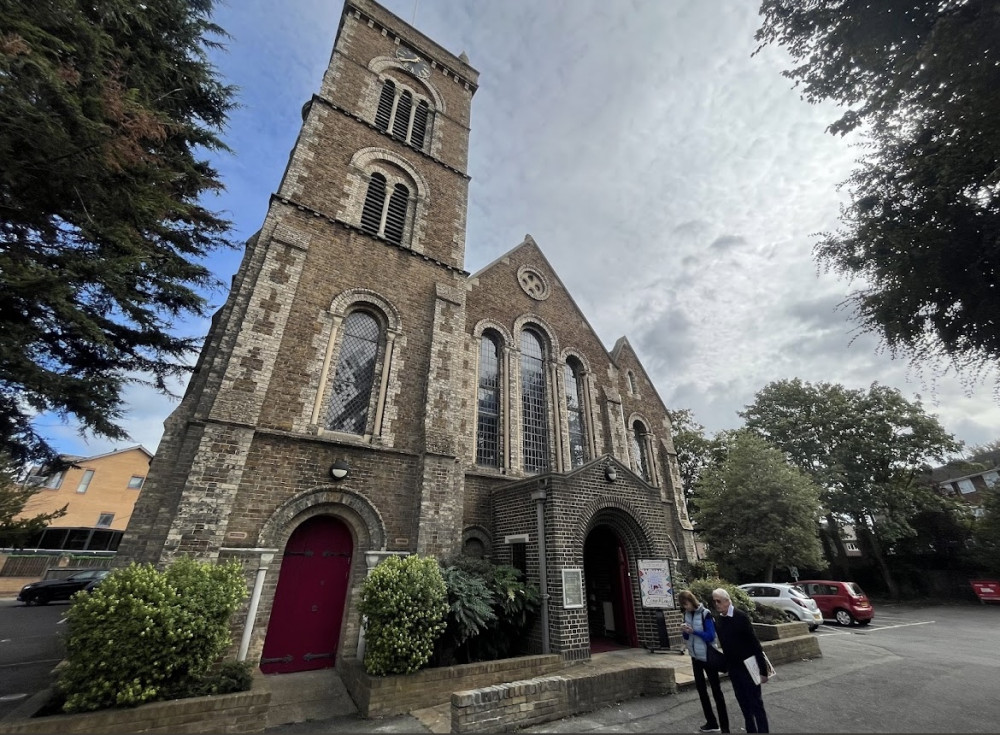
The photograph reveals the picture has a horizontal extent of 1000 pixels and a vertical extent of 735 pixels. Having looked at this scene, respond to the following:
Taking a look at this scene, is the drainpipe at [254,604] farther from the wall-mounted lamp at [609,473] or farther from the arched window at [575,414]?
the arched window at [575,414]

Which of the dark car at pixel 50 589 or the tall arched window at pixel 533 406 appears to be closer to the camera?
the tall arched window at pixel 533 406

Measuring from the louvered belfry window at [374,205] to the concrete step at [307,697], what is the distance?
1074 centimetres

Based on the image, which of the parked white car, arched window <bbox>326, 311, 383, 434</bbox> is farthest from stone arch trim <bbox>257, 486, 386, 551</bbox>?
the parked white car

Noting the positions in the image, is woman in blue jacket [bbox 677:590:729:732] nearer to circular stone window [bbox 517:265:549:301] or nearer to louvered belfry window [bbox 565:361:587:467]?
louvered belfry window [bbox 565:361:587:467]

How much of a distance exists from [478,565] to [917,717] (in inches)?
285

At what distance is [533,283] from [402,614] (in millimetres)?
12805

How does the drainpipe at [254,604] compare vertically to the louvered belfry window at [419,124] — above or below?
below

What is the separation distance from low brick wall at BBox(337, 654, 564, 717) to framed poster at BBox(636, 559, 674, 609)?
10.7 ft

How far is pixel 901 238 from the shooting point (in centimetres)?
794

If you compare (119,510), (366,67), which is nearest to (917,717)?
(366,67)

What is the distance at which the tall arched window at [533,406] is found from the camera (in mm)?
13688

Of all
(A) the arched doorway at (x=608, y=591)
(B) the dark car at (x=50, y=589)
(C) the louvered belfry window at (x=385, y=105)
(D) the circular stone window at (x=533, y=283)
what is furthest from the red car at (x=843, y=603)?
(B) the dark car at (x=50, y=589)

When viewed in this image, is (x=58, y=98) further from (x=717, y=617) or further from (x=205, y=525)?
(x=717, y=617)

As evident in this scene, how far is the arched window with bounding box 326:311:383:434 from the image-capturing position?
10094mm
